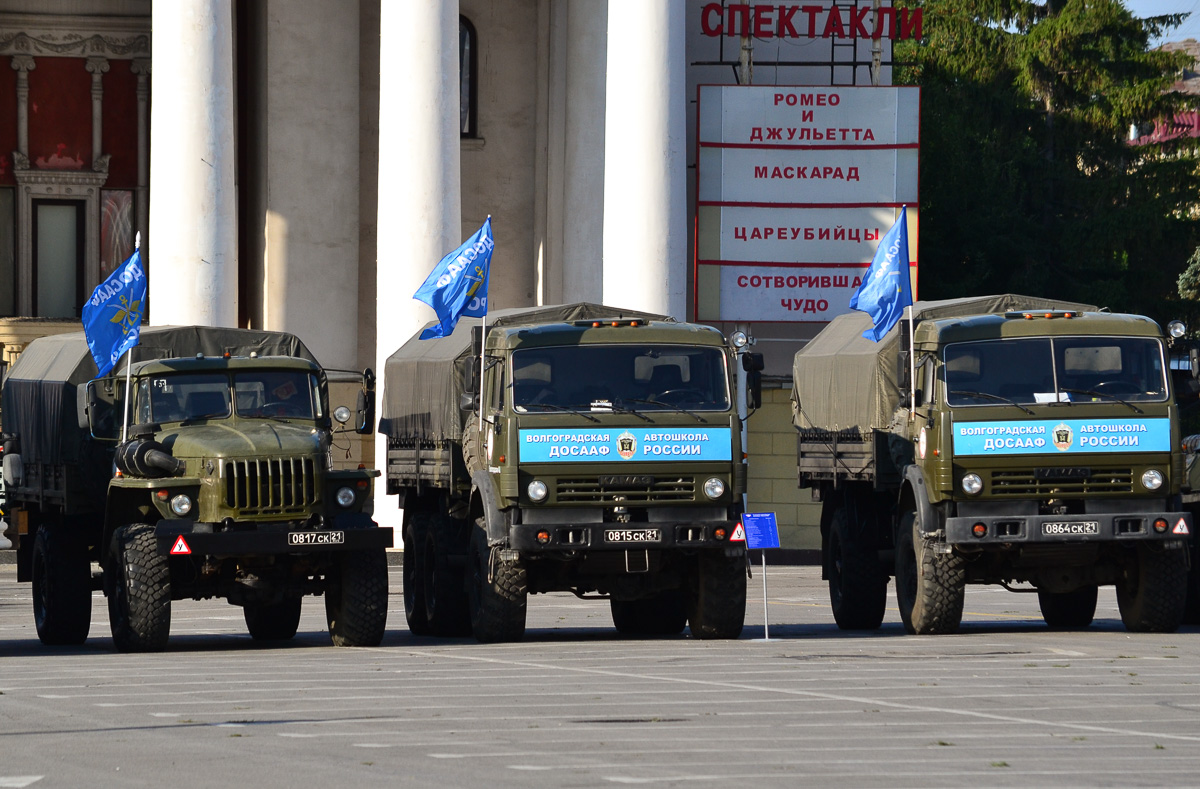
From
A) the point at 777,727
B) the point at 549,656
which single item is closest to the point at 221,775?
the point at 777,727

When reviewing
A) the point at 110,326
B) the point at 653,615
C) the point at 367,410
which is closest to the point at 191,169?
the point at 110,326

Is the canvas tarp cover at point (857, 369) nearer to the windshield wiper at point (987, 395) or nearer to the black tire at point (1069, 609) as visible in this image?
the windshield wiper at point (987, 395)

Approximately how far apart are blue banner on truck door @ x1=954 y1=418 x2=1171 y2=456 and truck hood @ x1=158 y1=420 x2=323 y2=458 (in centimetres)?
589

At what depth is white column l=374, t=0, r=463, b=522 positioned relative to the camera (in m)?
37.9

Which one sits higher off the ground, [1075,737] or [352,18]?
[352,18]

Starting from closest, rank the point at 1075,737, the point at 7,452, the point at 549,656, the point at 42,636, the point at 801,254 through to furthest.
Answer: the point at 1075,737
the point at 549,656
the point at 42,636
the point at 7,452
the point at 801,254

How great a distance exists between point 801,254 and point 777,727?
30589mm

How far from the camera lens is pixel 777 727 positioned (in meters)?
13.3

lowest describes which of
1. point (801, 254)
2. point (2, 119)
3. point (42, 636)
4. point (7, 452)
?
point (42, 636)

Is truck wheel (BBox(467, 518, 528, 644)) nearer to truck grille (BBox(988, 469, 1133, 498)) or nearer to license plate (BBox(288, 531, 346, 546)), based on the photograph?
license plate (BBox(288, 531, 346, 546))

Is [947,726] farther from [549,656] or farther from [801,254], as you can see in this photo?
[801,254]

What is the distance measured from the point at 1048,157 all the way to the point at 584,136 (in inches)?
787

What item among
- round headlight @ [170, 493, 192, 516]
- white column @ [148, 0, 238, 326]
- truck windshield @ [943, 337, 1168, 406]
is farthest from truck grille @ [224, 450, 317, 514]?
white column @ [148, 0, 238, 326]

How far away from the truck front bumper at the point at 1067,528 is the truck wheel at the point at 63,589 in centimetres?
839
